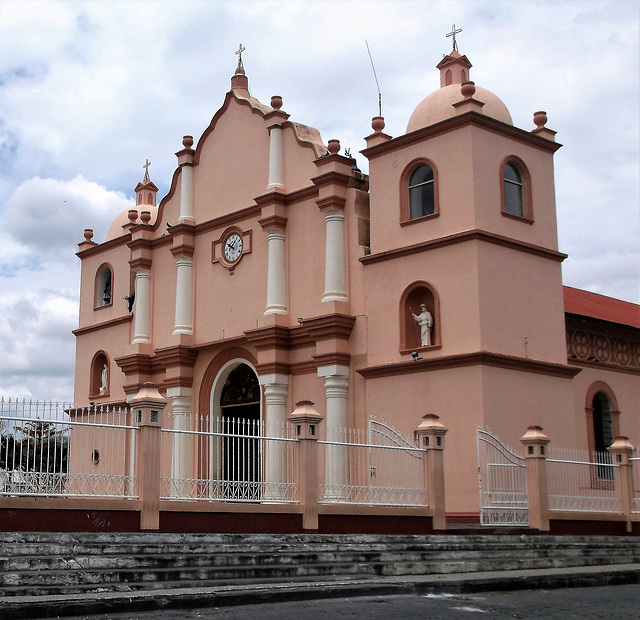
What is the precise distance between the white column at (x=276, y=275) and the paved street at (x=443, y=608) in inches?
462

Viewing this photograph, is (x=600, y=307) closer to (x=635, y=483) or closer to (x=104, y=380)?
(x=635, y=483)

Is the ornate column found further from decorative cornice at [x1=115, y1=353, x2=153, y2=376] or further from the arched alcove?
the arched alcove

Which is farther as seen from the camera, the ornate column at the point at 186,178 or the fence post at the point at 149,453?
the ornate column at the point at 186,178

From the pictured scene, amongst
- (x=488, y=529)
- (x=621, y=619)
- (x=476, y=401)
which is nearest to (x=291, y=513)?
(x=488, y=529)

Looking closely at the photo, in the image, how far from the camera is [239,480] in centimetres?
1508

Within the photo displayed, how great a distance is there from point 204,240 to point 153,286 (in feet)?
7.31

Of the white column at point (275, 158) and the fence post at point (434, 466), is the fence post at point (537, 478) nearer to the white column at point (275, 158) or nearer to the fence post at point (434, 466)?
the fence post at point (434, 466)

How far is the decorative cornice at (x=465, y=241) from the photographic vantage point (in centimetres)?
1873

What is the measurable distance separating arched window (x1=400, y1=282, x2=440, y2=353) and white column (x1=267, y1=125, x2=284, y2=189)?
4724 millimetres

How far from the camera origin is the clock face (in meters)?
23.5

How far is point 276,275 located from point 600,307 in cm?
908

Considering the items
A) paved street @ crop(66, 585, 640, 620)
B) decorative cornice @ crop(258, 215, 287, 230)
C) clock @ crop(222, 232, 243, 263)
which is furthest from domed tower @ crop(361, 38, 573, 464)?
paved street @ crop(66, 585, 640, 620)

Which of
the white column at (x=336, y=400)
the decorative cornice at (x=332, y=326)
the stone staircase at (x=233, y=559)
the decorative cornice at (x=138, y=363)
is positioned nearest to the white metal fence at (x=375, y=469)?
the white column at (x=336, y=400)

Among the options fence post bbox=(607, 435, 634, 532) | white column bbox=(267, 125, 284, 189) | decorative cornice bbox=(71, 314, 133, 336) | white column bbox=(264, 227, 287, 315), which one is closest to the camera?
fence post bbox=(607, 435, 634, 532)
